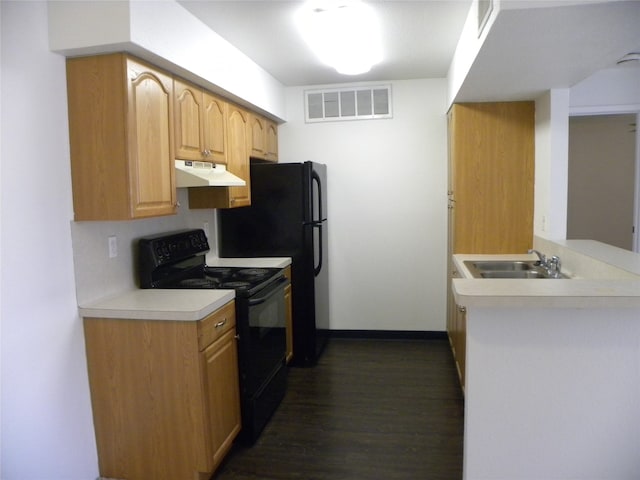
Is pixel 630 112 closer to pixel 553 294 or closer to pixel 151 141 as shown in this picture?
pixel 553 294

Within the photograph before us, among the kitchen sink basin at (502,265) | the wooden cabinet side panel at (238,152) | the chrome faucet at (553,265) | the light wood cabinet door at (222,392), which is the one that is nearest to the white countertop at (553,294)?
the chrome faucet at (553,265)

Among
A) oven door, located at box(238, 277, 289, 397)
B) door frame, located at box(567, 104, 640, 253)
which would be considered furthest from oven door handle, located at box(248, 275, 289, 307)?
door frame, located at box(567, 104, 640, 253)

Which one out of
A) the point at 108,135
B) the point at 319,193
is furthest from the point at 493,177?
the point at 108,135

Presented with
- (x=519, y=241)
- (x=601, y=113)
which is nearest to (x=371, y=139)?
(x=519, y=241)

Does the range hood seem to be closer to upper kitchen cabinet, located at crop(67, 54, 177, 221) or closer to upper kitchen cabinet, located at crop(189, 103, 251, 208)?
upper kitchen cabinet, located at crop(189, 103, 251, 208)

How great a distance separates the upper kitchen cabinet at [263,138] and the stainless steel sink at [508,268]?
6.16 feet

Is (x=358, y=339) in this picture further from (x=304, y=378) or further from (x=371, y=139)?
(x=371, y=139)

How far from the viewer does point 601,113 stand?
3723 millimetres

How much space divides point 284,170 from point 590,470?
2.71m

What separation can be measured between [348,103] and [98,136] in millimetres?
2691

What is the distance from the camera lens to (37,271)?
77.4 inches

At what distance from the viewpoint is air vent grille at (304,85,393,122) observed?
4250 millimetres

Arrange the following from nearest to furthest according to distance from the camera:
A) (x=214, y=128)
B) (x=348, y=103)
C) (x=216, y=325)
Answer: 1. (x=216, y=325)
2. (x=214, y=128)
3. (x=348, y=103)

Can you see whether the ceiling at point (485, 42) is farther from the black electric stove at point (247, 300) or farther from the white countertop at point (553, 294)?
the black electric stove at point (247, 300)
